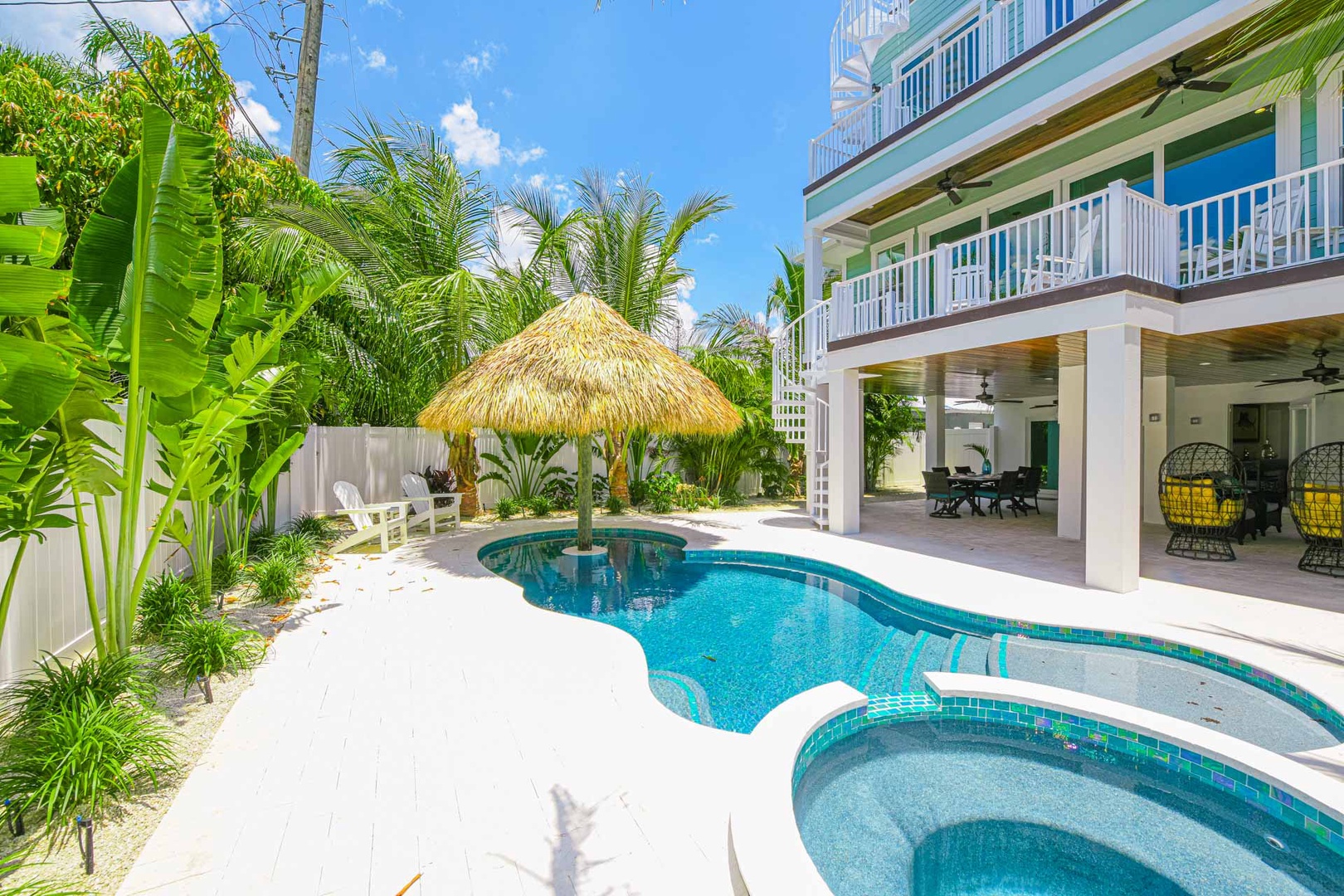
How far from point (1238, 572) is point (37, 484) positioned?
39.5 feet

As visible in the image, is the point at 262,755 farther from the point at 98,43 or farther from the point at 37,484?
the point at 98,43

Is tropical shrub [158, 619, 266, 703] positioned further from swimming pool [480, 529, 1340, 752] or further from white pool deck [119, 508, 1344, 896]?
swimming pool [480, 529, 1340, 752]

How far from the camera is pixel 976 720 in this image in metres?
4.29

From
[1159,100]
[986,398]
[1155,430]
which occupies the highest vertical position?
[1159,100]

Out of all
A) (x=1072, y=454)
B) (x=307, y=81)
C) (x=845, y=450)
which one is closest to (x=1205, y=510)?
(x=1072, y=454)

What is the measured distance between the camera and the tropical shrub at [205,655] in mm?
4344

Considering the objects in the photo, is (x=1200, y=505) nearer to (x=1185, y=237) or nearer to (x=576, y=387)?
(x=1185, y=237)

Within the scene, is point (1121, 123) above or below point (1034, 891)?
above

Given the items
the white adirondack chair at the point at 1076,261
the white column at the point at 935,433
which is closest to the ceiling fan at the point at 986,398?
the white column at the point at 935,433

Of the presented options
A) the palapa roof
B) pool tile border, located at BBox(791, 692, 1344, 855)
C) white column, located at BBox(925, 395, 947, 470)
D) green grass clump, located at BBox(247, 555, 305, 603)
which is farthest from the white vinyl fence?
pool tile border, located at BBox(791, 692, 1344, 855)

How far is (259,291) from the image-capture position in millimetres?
5434

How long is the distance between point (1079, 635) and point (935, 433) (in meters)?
11.4

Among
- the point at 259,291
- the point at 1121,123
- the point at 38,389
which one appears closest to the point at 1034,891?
the point at 38,389

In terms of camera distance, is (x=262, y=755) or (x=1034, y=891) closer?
(x=1034, y=891)
